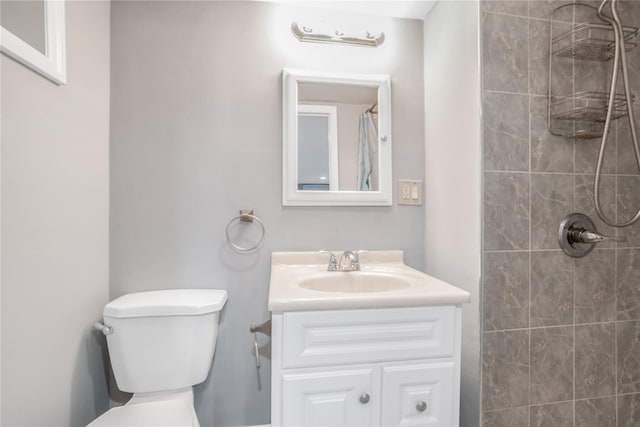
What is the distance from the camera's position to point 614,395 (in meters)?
1.11

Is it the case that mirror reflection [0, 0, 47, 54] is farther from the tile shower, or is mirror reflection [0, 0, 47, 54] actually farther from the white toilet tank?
the tile shower

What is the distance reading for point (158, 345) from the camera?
1.03m

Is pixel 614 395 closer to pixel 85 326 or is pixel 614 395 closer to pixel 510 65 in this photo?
pixel 510 65

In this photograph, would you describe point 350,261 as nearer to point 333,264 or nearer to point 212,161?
point 333,264

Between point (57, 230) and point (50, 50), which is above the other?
point (50, 50)

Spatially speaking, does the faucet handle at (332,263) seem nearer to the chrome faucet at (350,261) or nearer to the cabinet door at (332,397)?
the chrome faucet at (350,261)

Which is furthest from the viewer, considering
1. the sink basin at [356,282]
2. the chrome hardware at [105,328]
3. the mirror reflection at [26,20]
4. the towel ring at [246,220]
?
the towel ring at [246,220]

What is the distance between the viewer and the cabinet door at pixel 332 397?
79 cm

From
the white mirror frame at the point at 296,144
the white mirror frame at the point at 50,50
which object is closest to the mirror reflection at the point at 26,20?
the white mirror frame at the point at 50,50

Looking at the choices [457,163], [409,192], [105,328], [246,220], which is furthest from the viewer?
[409,192]

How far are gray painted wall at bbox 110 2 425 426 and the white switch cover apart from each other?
18cm

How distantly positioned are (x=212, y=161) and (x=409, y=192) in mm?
909

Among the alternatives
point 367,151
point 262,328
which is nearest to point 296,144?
point 367,151

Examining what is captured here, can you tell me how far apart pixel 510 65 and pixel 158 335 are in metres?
1.61
